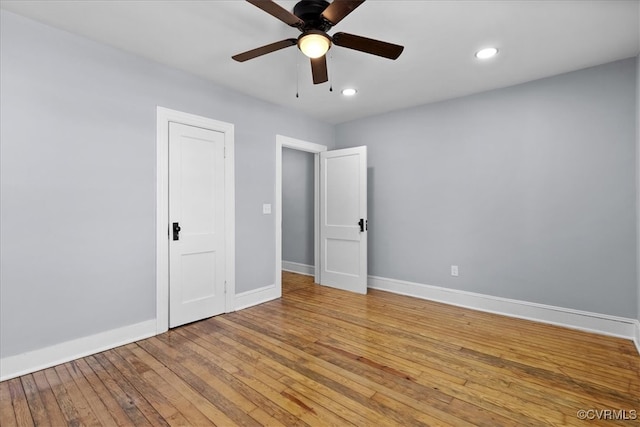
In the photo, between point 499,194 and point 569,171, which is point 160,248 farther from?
point 569,171

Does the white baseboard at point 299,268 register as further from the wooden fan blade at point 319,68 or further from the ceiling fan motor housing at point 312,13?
the ceiling fan motor housing at point 312,13

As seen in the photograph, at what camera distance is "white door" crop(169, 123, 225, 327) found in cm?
310

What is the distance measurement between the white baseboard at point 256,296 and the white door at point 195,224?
9.3 inches

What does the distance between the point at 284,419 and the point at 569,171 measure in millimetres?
3510

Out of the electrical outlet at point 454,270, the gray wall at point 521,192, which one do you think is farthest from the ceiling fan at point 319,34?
the electrical outlet at point 454,270

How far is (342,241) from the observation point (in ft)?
15.2

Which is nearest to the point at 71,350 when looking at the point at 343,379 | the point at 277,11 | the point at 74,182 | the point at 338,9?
the point at 74,182

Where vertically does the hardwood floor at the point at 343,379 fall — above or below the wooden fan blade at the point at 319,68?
below

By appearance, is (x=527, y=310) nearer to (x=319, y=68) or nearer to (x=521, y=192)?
(x=521, y=192)

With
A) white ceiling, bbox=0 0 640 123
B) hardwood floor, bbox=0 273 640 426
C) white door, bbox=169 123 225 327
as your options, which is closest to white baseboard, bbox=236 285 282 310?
white door, bbox=169 123 225 327

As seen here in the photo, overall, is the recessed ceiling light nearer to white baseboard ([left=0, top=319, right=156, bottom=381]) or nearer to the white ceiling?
the white ceiling

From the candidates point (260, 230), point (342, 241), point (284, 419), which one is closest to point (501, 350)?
point (284, 419)

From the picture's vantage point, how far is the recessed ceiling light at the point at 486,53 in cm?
269

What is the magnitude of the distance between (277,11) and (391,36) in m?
1.14
